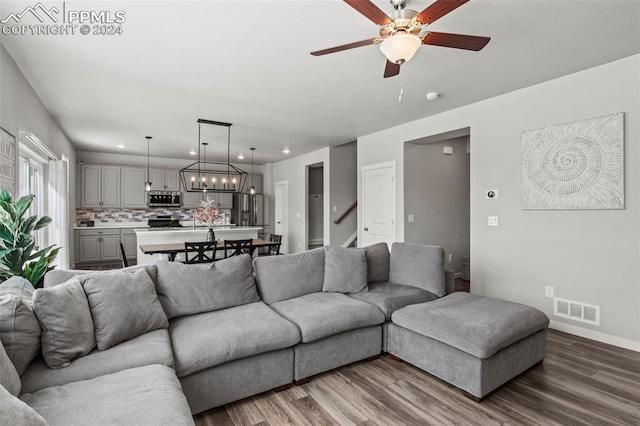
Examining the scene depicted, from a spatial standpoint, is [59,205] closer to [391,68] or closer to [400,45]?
[391,68]

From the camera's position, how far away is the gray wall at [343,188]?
274 inches

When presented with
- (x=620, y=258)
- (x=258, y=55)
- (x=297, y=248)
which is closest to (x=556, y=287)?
(x=620, y=258)

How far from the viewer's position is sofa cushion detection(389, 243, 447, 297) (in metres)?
3.18

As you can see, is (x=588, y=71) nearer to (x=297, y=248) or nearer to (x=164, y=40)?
(x=164, y=40)

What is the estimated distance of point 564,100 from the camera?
10.8 feet

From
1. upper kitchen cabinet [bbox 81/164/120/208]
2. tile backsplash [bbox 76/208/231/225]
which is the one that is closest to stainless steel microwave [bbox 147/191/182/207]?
tile backsplash [bbox 76/208/231/225]

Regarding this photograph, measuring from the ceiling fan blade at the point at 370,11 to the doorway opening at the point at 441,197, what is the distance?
3.11 m

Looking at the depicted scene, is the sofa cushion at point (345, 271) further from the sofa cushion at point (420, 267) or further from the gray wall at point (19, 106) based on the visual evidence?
the gray wall at point (19, 106)

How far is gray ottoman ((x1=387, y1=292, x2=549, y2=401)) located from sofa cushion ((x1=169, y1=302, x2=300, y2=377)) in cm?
95

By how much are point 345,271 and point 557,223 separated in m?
2.30

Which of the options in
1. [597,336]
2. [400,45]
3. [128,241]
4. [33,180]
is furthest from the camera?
[128,241]

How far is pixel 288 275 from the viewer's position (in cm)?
301

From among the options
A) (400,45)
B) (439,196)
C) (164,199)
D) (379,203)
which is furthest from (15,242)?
(164,199)

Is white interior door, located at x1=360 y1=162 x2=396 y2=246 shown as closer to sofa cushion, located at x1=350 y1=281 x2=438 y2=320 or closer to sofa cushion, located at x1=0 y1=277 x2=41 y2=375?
sofa cushion, located at x1=350 y1=281 x2=438 y2=320
